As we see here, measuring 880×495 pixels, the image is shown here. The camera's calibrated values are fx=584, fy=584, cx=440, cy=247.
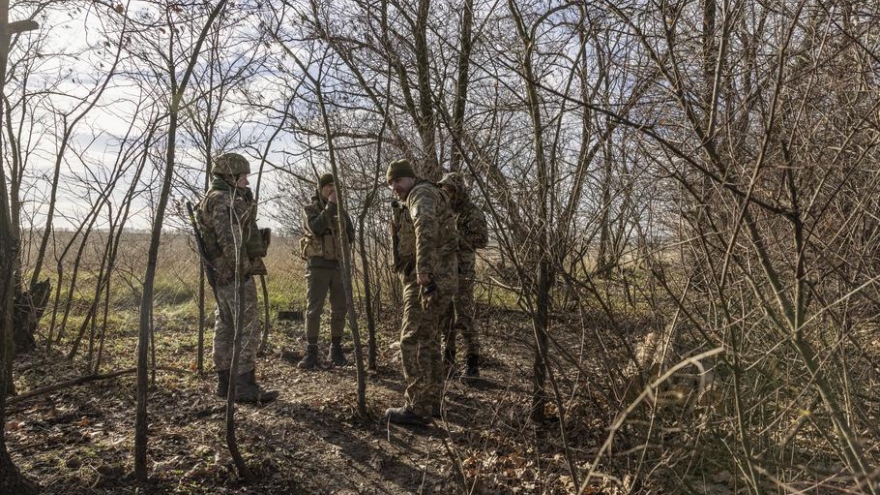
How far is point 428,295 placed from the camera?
14.0 ft

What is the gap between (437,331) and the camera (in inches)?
174

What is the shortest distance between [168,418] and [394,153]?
4.04 m

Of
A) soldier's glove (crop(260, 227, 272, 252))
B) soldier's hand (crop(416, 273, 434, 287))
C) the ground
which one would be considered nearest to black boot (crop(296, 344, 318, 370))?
the ground

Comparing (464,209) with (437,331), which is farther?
(464,209)

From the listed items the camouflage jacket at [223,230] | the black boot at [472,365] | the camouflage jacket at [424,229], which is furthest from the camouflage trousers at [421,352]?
the camouflage jacket at [223,230]

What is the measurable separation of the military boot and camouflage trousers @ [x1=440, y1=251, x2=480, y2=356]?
62.7 inches

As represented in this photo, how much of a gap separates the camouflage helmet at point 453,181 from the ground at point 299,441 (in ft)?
4.69

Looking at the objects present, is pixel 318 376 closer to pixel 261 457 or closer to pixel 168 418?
pixel 168 418

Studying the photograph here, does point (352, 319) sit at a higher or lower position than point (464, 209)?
lower

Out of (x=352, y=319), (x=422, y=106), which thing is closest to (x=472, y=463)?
(x=352, y=319)

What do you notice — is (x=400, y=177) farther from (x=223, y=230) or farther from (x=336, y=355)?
(x=336, y=355)

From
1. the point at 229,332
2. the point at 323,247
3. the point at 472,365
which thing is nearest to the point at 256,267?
the point at 229,332

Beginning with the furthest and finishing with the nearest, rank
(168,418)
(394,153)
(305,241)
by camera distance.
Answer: (394,153) < (305,241) < (168,418)

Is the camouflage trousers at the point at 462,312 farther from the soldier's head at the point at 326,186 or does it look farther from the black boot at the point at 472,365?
the soldier's head at the point at 326,186
